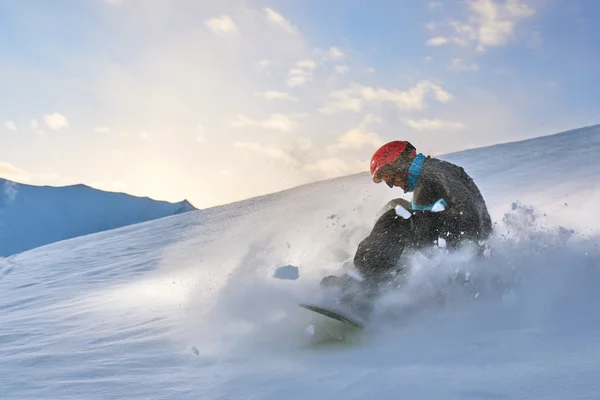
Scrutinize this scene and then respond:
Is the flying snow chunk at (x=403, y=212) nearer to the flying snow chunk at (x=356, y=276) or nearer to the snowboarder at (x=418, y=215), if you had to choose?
the snowboarder at (x=418, y=215)

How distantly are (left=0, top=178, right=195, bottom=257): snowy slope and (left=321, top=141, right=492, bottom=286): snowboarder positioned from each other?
70.9 metres

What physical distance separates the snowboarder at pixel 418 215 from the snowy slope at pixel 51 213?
70904mm

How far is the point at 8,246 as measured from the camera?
248ft

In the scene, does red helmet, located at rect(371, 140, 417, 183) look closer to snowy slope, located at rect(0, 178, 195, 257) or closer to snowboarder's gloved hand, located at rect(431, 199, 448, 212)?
snowboarder's gloved hand, located at rect(431, 199, 448, 212)

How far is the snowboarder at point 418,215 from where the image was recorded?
3.70 metres

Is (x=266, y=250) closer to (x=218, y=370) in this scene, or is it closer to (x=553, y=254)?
(x=218, y=370)

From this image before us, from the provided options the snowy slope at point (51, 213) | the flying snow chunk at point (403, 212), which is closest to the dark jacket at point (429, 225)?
the flying snow chunk at point (403, 212)

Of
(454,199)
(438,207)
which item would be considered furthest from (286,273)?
(454,199)

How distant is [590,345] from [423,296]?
4.05ft

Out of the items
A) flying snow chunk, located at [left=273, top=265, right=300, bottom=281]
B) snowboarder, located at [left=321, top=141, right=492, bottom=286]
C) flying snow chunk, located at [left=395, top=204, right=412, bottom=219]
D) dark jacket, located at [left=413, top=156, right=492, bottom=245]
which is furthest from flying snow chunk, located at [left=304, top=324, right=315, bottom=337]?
dark jacket, located at [left=413, top=156, right=492, bottom=245]

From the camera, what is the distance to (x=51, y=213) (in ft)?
265

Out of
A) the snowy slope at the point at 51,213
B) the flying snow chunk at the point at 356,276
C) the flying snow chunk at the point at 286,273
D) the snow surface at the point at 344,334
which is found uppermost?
the snowy slope at the point at 51,213

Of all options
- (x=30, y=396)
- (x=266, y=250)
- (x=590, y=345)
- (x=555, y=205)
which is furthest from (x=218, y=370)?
(x=555, y=205)

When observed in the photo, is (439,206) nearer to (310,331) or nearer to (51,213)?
(310,331)
